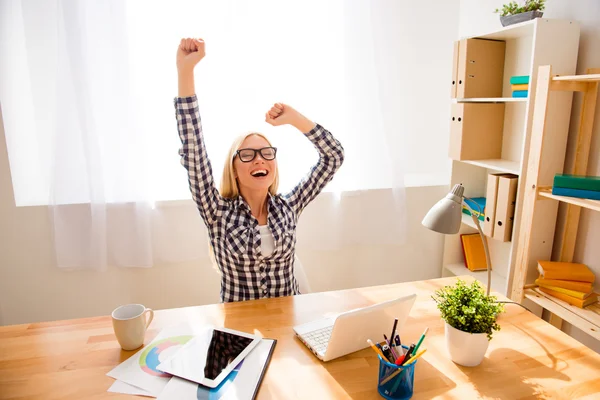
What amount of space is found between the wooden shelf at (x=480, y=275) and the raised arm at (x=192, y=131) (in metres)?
1.76

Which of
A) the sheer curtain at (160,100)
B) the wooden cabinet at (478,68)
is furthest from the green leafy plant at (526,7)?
the sheer curtain at (160,100)

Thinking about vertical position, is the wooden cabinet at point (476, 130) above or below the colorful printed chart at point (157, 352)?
above

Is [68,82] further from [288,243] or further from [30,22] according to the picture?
[288,243]

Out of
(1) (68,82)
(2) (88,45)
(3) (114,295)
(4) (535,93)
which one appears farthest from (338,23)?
(3) (114,295)

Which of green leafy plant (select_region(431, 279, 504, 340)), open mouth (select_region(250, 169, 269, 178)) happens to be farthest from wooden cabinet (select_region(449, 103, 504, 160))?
green leafy plant (select_region(431, 279, 504, 340))

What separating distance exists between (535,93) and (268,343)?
5.17 feet

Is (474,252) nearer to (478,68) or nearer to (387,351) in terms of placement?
(478,68)

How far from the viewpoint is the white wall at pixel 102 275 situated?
2.19 metres

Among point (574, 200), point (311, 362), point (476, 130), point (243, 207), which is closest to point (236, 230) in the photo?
point (243, 207)

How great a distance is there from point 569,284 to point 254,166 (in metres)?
1.49

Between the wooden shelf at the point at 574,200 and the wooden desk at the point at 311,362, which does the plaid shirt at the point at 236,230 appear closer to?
the wooden desk at the point at 311,362

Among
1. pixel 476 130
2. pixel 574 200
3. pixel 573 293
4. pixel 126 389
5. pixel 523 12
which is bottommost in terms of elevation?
pixel 573 293

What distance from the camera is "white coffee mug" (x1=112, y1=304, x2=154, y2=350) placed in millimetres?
1104

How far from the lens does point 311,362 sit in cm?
109
